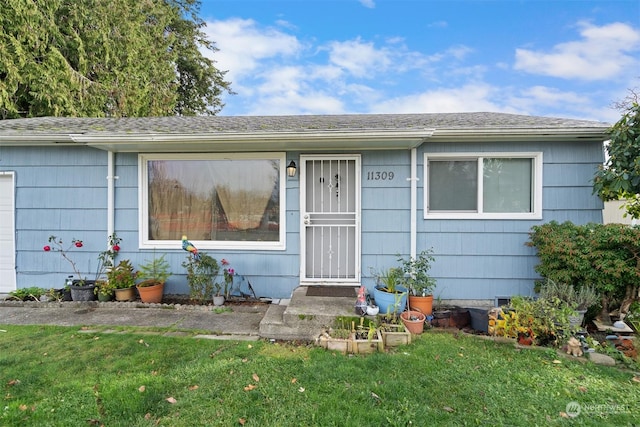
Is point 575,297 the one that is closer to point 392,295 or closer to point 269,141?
point 392,295

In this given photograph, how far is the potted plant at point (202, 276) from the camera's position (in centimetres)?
433

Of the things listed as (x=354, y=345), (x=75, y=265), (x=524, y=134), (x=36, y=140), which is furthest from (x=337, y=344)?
(x=36, y=140)

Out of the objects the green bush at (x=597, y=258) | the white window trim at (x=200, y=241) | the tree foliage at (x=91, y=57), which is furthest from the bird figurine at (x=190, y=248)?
the tree foliage at (x=91, y=57)

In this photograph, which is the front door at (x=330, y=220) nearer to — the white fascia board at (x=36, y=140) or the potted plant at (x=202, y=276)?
the potted plant at (x=202, y=276)

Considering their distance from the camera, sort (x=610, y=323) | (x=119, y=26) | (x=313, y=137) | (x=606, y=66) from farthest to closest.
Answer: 1. (x=119, y=26)
2. (x=606, y=66)
3. (x=313, y=137)
4. (x=610, y=323)

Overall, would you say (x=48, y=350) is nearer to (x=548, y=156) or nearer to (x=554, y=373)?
(x=554, y=373)

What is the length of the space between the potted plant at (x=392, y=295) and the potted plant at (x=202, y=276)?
2.44 metres

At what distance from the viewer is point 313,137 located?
402 centimetres

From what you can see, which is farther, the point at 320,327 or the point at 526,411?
the point at 320,327

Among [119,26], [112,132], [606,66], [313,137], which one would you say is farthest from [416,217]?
[119,26]

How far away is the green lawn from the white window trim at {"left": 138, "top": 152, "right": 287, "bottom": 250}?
1728mm

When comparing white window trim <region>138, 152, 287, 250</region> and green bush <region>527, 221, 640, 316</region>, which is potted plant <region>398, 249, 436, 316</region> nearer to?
green bush <region>527, 221, 640, 316</region>

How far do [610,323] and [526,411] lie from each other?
8.85 feet

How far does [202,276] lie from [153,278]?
851mm
